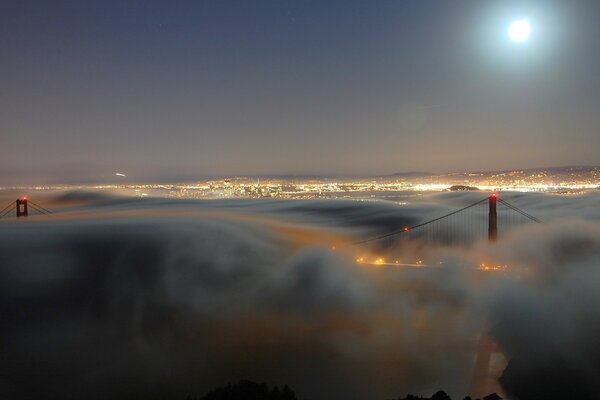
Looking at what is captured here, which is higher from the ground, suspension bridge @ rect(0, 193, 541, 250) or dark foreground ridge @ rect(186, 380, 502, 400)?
suspension bridge @ rect(0, 193, 541, 250)

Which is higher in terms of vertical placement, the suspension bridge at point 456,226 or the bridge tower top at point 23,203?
the bridge tower top at point 23,203

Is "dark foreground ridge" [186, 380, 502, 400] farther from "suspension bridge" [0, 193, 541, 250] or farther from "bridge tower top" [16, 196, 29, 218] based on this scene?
"bridge tower top" [16, 196, 29, 218]

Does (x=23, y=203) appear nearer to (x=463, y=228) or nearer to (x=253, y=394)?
(x=253, y=394)

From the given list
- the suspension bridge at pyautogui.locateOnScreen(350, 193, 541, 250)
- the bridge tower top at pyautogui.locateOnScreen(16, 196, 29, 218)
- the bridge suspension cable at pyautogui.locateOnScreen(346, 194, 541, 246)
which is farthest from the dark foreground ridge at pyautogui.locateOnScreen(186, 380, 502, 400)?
the bridge tower top at pyautogui.locateOnScreen(16, 196, 29, 218)

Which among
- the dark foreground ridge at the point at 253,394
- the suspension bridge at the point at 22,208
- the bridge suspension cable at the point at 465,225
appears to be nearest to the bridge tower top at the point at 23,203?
the suspension bridge at the point at 22,208

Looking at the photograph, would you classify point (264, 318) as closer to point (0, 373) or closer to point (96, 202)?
point (0, 373)

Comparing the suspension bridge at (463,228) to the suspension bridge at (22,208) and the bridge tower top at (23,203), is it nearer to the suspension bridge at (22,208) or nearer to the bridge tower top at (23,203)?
the suspension bridge at (22,208)

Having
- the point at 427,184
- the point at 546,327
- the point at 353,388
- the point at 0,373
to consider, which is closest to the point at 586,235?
the point at 546,327

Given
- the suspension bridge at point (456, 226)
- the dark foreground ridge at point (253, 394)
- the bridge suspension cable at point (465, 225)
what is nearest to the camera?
the dark foreground ridge at point (253, 394)

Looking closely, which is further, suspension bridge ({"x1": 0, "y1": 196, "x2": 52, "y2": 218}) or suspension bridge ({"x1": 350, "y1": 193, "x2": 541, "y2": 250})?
suspension bridge ({"x1": 350, "y1": 193, "x2": 541, "y2": 250})
